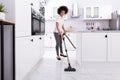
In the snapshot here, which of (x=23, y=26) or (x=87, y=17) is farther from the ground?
(x=87, y=17)

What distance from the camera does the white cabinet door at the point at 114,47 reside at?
3535 mm

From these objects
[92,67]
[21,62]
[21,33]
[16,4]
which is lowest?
[92,67]

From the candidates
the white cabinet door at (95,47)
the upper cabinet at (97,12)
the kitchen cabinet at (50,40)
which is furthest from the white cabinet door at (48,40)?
the white cabinet door at (95,47)

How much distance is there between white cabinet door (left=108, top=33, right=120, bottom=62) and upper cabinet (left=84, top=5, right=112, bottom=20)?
3.14 meters

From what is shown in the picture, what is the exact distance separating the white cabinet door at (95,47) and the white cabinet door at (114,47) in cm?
10

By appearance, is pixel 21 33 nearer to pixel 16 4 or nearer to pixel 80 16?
pixel 16 4

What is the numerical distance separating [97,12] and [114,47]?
329cm

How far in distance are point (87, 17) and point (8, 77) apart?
5.15m

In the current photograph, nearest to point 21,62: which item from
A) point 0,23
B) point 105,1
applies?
point 0,23

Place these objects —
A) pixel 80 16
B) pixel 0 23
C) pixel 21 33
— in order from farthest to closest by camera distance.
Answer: pixel 80 16 < pixel 21 33 < pixel 0 23

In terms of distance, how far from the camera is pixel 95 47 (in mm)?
3537

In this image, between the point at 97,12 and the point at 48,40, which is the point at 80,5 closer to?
the point at 97,12

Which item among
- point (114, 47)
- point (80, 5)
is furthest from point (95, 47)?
point (80, 5)

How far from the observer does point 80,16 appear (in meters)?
7.16
